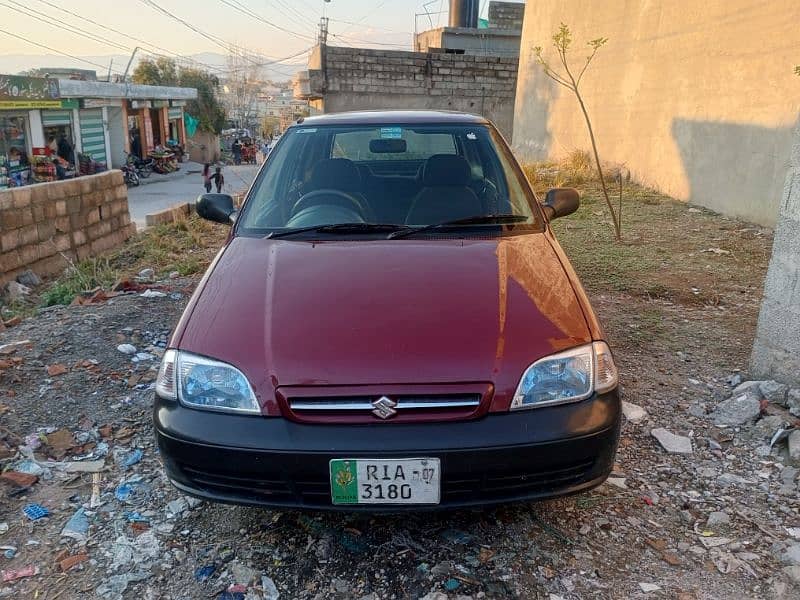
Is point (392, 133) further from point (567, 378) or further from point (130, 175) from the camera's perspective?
point (130, 175)

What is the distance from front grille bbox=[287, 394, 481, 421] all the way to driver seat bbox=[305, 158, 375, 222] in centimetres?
148

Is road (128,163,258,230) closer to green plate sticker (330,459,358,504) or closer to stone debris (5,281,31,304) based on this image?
stone debris (5,281,31,304)

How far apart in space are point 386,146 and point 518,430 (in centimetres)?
221

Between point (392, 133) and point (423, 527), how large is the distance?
216 cm

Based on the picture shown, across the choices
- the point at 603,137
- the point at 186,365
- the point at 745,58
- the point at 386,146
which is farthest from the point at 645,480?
the point at 603,137

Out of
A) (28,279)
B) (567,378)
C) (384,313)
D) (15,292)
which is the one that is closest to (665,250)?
(567,378)

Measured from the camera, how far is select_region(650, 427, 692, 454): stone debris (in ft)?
9.87

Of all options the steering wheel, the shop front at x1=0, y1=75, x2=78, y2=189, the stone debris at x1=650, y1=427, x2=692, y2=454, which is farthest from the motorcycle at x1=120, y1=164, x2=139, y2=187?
the stone debris at x1=650, y1=427, x2=692, y2=454

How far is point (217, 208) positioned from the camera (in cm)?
355

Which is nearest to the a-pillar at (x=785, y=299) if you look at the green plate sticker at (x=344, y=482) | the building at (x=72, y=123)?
the green plate sticker at (x=344, y=482)

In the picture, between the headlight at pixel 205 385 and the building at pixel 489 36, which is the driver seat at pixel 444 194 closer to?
the headlight at pixel 205 385

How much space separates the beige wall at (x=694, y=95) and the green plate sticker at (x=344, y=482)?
699 centimetres

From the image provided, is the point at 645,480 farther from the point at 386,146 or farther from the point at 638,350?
the point at 386,146

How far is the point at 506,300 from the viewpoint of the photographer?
7.74 feet
